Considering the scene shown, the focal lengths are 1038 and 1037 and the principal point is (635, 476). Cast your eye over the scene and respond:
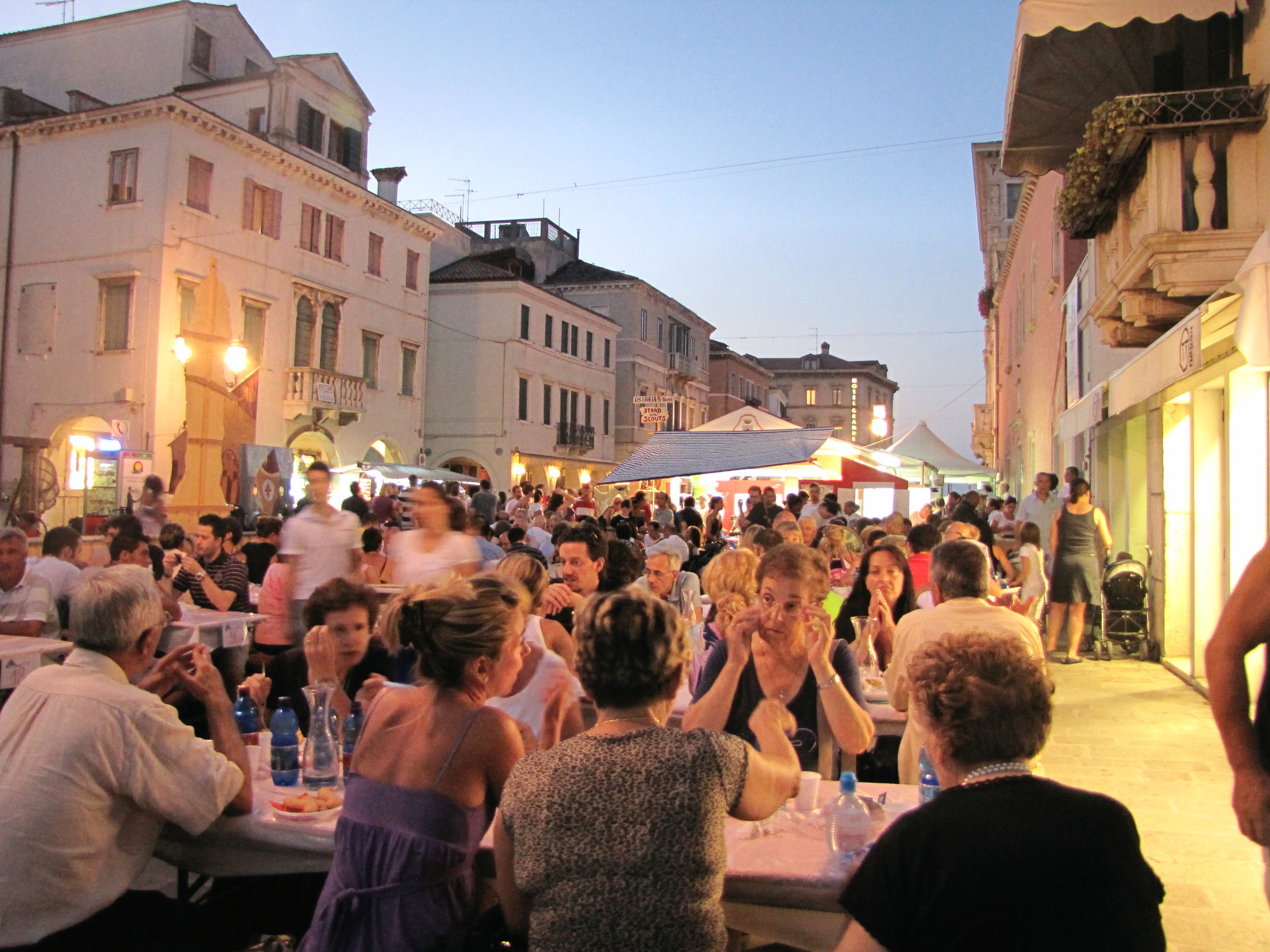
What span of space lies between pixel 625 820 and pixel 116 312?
23089 millimetres

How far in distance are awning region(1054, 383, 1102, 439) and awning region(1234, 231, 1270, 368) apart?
568 cm

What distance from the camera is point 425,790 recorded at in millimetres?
2568

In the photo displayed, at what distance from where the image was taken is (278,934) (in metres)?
3.42

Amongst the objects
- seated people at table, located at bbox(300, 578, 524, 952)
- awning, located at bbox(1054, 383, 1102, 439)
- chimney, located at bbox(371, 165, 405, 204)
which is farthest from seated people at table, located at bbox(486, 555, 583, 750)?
chimney, located at bbox(371, 165, 405, 204)

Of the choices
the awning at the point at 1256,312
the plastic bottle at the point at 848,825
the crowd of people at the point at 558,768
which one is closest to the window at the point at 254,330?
the crowd of people at the point at 558,768

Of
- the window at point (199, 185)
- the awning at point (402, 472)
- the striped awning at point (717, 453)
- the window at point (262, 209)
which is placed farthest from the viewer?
the awning at point (402, 472)

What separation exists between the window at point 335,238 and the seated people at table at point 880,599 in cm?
2303

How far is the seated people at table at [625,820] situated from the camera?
2121 mm

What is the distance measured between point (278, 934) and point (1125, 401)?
7.67 metres

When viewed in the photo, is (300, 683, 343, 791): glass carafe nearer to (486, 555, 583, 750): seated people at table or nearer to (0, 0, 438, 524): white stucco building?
(486, 555, 583, 750): seated people at table

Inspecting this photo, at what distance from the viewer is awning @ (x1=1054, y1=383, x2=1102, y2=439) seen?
10297 millimetres

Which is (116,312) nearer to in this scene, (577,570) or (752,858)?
(577,570)

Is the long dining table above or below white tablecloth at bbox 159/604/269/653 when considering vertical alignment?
below

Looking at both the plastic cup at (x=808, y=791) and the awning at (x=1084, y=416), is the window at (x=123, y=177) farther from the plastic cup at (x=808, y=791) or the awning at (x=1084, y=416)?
the plastic cup at (x=808, y=791)
